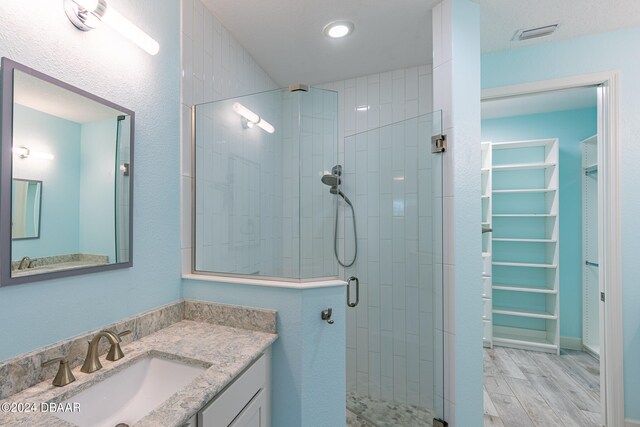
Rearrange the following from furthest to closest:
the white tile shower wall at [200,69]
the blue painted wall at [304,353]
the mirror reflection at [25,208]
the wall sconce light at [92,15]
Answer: the white tile shower wall at [200,69]
the blue painted wall at [304,353]
the wall sconce light at [92,15]
the mirror reflection at [25,208]

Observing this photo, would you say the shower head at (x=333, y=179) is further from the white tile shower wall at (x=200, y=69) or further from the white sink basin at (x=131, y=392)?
the white sink basin at (x=131, y=392)

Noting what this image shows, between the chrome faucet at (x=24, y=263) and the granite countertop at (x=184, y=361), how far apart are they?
368 millimetres

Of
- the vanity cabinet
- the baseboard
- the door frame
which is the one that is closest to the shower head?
the vanity cabinet

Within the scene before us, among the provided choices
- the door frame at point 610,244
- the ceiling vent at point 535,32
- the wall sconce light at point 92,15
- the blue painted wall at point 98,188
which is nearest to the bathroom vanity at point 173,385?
the blue painted wall at point 98,188

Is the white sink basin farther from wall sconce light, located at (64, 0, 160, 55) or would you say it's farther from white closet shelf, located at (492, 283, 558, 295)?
white closet shelf, located at (492, 283, 558, 295)

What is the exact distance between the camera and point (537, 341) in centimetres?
298

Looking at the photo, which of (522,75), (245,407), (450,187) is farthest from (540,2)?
(245,407)

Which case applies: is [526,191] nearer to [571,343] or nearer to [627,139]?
[627,139]

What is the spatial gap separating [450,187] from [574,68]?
1.44m

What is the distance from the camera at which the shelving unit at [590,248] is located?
2.80 metres

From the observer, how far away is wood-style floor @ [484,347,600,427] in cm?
188

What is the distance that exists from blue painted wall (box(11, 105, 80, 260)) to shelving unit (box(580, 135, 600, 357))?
4188mm

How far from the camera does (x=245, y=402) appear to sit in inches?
41.4

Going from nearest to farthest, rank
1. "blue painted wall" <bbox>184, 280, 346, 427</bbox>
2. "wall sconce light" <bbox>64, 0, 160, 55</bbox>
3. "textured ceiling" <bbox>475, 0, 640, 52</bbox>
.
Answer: "wall sconce light" <bbox>64, 0, 160, 55</bbox>, "blue painted wall" <bbox>184, 280, 346, 427</bbox>, "textured ceiling" <bbox>475, 0, 640, 52</bbox>
